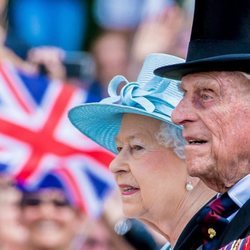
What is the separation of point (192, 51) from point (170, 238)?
110 centimetres

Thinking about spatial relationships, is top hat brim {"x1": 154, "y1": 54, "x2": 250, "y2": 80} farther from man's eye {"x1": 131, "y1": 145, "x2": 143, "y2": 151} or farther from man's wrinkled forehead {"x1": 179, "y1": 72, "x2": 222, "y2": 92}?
man's eye {"x1": 131, "y1": 145, "x2": 143, "y2": 151}

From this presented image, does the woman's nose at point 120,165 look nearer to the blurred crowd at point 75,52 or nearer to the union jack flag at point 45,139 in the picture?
the blurred crowd at point 75,52

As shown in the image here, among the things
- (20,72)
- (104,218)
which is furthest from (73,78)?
(104,218)

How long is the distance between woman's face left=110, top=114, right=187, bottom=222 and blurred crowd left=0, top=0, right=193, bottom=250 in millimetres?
3101

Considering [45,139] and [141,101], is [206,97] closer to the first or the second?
[141,101]

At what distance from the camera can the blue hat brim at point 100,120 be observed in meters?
5.69

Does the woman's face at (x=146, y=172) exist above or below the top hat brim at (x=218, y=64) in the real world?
below

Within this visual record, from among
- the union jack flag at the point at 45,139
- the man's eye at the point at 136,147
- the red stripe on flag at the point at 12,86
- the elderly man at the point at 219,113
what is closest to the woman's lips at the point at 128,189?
the man's eye at the point at 136,147

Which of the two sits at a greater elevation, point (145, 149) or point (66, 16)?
point (145, 149)

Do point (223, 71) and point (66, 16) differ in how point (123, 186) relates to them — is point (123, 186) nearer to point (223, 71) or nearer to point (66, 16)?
point (223, 71)

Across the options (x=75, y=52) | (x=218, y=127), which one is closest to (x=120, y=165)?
(x=218, y=127)

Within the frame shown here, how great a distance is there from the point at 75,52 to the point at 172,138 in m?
5.55

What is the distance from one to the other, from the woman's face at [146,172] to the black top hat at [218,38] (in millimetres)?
955

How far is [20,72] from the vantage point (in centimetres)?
1012
